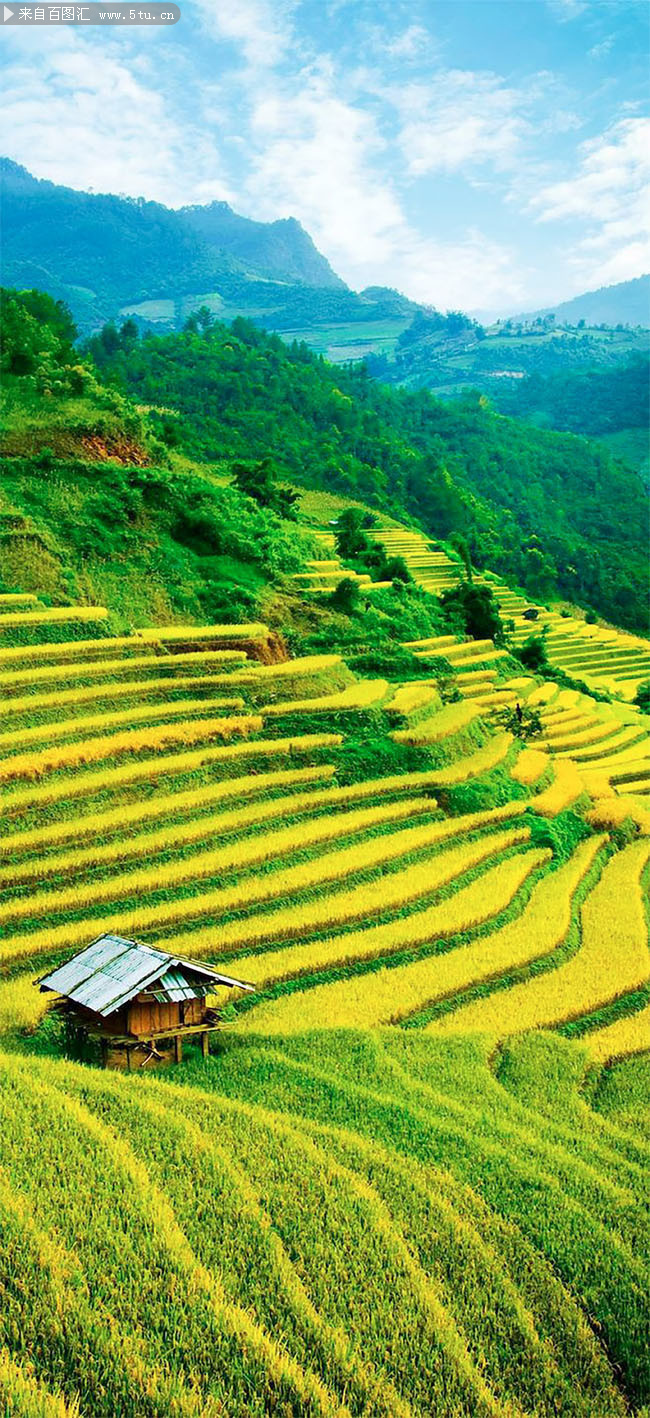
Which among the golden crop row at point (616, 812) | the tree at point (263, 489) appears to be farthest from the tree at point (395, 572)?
the golden crop row at point (616, 812)

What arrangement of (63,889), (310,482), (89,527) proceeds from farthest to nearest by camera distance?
(310,482) → (89,527) → (63,889)

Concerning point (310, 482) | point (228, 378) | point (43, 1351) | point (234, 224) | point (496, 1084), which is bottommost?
point (496, 1084)

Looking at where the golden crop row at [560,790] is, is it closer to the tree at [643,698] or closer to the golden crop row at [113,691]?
the golden crop row at [113,691]

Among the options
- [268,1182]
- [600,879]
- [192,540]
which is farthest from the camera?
[192,540]

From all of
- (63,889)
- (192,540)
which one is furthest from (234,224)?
(63,889)

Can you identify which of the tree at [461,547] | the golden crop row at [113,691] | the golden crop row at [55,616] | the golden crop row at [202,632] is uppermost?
the tree at [461,547]

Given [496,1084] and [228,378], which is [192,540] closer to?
[496,1084]
